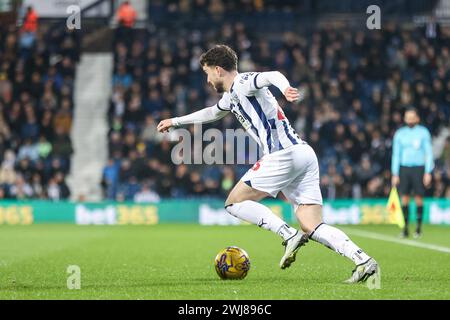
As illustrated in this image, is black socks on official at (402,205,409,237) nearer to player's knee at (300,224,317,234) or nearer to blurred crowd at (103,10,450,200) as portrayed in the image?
blurred crowd at (103,10,450,200)

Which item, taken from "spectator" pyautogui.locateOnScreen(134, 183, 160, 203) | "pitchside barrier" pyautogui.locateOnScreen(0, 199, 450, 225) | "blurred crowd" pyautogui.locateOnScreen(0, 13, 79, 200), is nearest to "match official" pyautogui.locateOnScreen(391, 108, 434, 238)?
"pitchside barrier" pyautogui.locateOnScreen(0, 199, 450, 225)

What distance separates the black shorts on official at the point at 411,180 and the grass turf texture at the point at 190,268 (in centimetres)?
86

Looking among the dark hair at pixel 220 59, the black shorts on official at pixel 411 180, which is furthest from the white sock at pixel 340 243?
the black shorts on official at pixel 411 180

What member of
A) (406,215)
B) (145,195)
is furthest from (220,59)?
(145,195)

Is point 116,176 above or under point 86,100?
under

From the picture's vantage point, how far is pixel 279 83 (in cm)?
770

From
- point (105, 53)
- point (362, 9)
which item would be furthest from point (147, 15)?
point (362, 9)

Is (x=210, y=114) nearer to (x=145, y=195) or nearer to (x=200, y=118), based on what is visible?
(x=200, y=118)

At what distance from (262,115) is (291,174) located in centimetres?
59

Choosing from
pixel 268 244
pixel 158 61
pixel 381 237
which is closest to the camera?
pixel 268 244

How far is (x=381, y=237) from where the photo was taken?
1644 centimetres

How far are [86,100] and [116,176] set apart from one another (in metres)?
4.56

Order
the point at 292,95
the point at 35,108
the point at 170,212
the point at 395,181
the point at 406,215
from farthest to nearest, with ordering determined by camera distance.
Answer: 1. the point at 35,108
2. the point at 170,212
3. the point at 406,215
4. the point at 395,181
5. the point at 292,95
